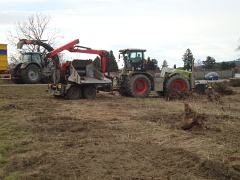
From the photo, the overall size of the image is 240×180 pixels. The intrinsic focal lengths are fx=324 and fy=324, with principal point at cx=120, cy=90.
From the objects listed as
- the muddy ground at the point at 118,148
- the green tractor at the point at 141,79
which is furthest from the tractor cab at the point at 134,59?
the muddy ground at the point at 118,148

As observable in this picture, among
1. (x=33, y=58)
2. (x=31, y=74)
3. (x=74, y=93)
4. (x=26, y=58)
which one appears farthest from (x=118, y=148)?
(x=26, y=58)

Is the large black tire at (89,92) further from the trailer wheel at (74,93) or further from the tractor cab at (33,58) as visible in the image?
the tractor cab at (33,58)

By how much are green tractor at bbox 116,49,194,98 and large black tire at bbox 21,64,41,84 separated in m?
8.47

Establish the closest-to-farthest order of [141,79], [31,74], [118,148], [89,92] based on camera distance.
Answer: [118,148] → [89,92] → [141,79] → [31,74]

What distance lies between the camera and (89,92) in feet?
53.8

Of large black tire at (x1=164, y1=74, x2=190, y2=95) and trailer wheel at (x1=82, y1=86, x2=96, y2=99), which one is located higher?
large black tire at (x1=164, y1=74, x2=190, y2=95)

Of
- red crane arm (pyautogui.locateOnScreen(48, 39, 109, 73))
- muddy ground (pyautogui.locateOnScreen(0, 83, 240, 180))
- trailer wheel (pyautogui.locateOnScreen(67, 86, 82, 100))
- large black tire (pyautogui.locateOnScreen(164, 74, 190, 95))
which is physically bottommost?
muddy ground (pyautogui.locateOnScreen(0, 83, 240, 180))

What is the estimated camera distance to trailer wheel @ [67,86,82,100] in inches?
626

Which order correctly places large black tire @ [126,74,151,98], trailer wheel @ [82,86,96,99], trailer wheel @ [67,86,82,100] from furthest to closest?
large black tire @ [126,74,151,98], trailer wheel @ [82,86,96,99], trailer wheel @ [67,86,82,100]

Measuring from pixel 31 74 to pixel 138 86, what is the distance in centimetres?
997

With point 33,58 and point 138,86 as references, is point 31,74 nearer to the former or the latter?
point 33,58

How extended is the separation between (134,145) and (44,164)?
6.07 feet

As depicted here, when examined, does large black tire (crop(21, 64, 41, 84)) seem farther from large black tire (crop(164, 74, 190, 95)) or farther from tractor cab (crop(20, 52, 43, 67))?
large black tire (crop(164, 74, 190, 95))

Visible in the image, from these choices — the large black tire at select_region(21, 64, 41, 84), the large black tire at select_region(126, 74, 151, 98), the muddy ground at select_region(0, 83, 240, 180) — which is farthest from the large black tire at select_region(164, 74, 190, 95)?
the large black tire at select_region(21, 64, 41, 84)
